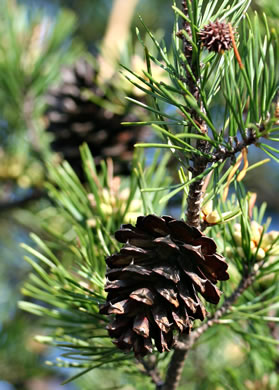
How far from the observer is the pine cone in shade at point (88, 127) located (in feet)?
3.03

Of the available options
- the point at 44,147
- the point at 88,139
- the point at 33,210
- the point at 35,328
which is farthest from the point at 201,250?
the point at 35,328

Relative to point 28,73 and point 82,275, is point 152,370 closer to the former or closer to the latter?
point 82,275

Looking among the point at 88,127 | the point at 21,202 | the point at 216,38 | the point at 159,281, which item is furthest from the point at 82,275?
the point at 21,202

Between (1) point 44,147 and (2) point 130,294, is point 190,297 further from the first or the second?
(1) point 44,147

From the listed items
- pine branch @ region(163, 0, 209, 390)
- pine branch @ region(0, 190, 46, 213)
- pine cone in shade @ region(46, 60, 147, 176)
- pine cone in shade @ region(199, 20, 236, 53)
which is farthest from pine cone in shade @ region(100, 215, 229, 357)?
pine branch @ region(0, 190, 46, 213)

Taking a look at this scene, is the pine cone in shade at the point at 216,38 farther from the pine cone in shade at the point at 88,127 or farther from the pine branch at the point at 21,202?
the pine branch at the point at 21,202

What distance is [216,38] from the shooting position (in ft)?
1.14

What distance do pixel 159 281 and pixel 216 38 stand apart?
196mm

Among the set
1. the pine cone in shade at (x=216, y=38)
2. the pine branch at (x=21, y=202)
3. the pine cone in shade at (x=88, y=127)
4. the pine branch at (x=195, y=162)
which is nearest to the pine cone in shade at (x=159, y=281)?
the pine branch at (x=195, y=162)

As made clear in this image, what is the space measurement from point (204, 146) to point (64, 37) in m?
0.84

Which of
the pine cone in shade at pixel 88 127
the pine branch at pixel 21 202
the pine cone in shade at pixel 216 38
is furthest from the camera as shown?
the pine branch at pixel 21 202

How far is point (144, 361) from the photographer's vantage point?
539 millimetres

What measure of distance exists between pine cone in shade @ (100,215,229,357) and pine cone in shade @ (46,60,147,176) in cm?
53

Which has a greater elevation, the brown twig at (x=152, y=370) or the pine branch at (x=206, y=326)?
the pine branch at (x=206, y=326)
